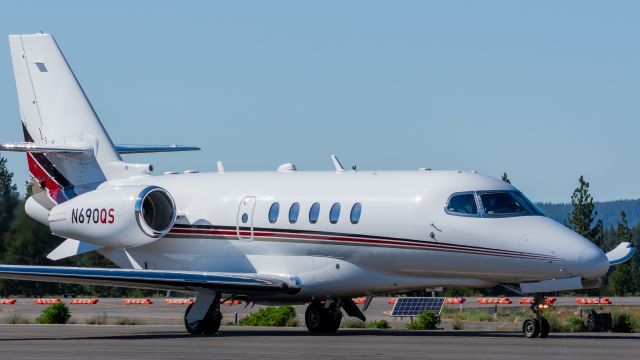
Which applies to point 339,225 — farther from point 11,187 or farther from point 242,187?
point 11,187

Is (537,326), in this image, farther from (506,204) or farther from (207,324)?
(207,324)

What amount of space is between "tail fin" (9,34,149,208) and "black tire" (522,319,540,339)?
463 inches

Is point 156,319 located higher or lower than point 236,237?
lower

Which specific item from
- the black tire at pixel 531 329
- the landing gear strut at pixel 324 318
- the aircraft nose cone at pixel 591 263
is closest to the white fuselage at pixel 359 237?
the aircraft nose cone at pixel 591 263

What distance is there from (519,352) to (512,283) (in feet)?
15.0

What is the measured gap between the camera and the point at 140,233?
30703mm

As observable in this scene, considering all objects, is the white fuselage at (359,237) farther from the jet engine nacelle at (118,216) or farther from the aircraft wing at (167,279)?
Result: the aircraft wing at (167,279)

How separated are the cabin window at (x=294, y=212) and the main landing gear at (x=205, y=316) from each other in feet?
7.64

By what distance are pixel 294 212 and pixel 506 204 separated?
5119 millimetres

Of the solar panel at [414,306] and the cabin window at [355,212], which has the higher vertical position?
the cabin window at [355,212]

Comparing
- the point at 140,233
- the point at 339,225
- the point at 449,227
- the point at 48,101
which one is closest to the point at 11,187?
the point at 48,101

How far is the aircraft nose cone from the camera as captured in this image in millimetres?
24594

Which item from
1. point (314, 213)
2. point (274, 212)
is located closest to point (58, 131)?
point (274, 212)

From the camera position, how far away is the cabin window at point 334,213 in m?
28.0
